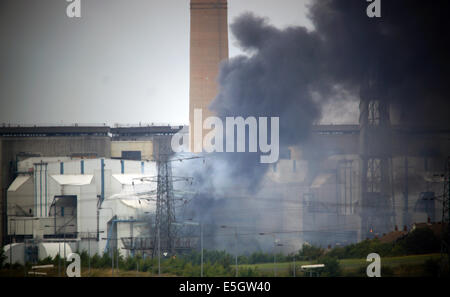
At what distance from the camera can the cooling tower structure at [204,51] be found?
36688mm

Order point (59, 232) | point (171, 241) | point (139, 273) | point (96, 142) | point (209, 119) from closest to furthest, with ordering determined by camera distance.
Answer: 1. point (139, 273)
2. point (171, 241)
3. point (59, 232)
4. point (209, 119)
5. point (96, 142)

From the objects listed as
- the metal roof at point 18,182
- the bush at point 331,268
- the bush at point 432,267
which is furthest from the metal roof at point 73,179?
the bush at point 432,267

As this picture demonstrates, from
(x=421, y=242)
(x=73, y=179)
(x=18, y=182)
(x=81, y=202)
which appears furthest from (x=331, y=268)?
(x=18, y=182)

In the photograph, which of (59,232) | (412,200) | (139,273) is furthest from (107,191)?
(412,200)

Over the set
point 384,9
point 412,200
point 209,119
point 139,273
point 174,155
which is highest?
point 384,9

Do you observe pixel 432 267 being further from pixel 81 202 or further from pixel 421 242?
pixel 81 202

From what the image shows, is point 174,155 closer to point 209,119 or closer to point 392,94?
point 209,119

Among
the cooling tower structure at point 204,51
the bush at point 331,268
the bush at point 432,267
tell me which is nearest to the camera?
the bush at point 331,268

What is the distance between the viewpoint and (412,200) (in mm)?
33375

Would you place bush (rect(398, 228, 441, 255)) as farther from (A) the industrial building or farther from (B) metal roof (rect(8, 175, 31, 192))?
(B) metal roof (rect(8, 175, 31, 192))

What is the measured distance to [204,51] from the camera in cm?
3684

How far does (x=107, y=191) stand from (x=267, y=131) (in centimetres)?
1035

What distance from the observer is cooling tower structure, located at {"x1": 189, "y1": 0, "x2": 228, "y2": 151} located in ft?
120

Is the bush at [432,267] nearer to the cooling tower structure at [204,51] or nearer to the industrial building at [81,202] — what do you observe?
the industrial building at [81,202]
